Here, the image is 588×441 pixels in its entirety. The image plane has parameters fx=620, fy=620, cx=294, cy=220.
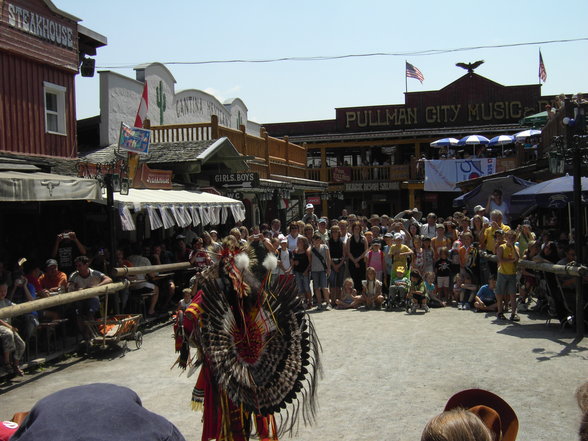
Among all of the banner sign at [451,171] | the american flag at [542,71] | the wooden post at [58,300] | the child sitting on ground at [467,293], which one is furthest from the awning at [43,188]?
the american flag at [542,71]

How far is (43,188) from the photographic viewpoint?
9.40 meters

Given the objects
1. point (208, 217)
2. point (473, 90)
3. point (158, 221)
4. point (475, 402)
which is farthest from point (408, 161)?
point (475, 402)

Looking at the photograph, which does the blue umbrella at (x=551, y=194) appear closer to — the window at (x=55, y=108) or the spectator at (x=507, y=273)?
the spectator at (x=507, y=273)

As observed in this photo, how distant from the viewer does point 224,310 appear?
478 cm

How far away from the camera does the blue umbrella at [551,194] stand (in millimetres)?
10358

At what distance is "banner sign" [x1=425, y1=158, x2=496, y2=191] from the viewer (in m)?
28.1

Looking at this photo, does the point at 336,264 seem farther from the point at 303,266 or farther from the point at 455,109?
the point at 455,109

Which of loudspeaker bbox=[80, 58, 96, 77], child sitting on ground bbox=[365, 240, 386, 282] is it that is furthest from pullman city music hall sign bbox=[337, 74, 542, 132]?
child sitting on ground bbox=[365, 240, 386, 282]

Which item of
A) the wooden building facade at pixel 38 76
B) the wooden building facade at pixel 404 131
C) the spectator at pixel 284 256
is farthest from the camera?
the wooden building facade at pixel 404 131

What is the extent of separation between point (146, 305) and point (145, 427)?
10.4 m

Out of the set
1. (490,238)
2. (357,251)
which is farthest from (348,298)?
(490,238)

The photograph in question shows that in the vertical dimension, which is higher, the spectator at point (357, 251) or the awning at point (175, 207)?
the awning at point (175, 207)

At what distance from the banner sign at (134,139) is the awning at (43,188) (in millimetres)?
2325

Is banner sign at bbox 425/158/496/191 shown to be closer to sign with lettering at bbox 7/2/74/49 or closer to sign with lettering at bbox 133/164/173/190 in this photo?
sign with lettering at bbox 133/164/173/190
